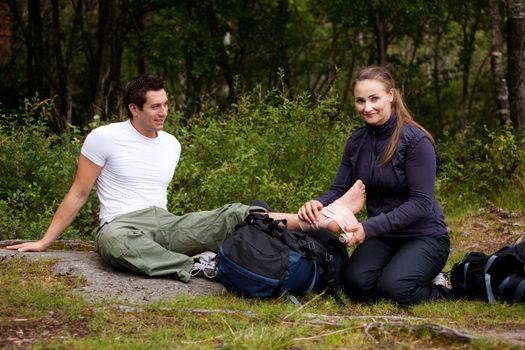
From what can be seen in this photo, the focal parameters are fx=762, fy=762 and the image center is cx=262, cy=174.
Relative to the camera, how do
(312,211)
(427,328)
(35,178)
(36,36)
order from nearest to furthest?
(427,328) → (312,211) → (35,178) → (36,36)

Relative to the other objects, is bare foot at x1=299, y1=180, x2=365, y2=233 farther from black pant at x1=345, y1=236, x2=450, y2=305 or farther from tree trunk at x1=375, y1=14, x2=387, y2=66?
tree trunk at x1=375, y1=14, x2=387, y2=66

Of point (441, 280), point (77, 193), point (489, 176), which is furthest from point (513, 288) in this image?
point (489, 176)

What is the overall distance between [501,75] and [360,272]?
264 inches

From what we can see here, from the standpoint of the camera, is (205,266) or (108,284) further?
(205,266)

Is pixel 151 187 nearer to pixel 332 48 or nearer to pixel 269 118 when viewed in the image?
pixel 269 118

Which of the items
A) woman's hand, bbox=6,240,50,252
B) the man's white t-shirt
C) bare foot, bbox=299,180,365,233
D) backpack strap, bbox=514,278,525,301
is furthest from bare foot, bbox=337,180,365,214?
woman's hand, bbox=6,240,50,252

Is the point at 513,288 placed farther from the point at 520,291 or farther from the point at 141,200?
the point at 141,200

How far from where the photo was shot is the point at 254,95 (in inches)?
392

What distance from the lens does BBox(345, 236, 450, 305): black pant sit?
5363mm

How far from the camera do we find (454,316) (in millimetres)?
5047

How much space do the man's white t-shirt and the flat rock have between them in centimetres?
40

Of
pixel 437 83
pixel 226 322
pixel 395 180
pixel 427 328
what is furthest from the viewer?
pixel 437 83

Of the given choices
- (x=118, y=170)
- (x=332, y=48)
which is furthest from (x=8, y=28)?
(x=118, y=170)

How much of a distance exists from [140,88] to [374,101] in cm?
176
